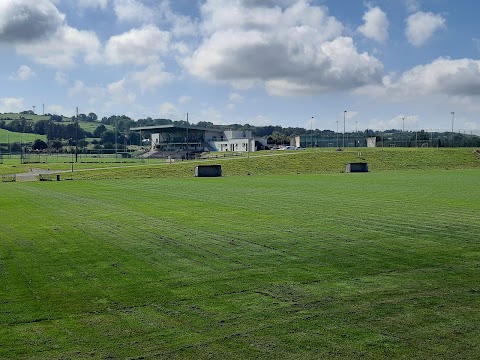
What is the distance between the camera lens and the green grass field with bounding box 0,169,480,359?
7.56 m

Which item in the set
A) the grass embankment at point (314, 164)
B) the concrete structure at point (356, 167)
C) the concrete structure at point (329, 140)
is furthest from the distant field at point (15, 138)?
the concrete structure at point (356, 167)

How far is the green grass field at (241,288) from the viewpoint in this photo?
24.8ft

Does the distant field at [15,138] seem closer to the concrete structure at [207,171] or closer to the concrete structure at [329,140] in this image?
Result: the concrete structure at [329,140]

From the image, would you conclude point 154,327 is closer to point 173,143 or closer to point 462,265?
point 462,265

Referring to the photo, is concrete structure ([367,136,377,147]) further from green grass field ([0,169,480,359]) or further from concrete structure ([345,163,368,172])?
green grass field ([0,169,480,359])

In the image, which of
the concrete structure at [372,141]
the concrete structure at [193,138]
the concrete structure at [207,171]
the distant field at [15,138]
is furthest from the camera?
the distant field at [15,138]

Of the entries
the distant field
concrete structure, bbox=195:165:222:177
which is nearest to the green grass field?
concrete structure, bbox=195:165:222:177

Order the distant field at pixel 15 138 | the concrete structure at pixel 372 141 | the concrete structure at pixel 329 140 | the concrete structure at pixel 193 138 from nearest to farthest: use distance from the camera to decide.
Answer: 1. the concrete structure at pixel 372 141
2. the concrete structure at pixel 193 138
3. the concrete structure at pixel 329 140
4. the distant field at pixel 15 138

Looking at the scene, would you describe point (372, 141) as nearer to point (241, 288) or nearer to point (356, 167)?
point (356, 167)

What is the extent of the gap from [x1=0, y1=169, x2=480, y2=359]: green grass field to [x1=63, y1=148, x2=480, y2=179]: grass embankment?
149ft

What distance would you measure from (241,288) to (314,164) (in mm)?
68536

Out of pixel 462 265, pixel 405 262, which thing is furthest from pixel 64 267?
pixel 462 265

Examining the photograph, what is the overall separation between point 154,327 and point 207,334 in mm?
934

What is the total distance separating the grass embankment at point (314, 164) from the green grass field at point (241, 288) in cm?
4552
